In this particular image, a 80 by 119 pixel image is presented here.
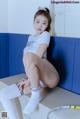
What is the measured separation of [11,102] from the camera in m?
1.40

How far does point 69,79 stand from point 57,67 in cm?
15

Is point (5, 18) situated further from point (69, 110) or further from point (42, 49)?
point (69, 110)

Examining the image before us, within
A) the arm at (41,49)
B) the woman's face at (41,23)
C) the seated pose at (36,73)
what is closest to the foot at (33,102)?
the seated pose at (36,73)

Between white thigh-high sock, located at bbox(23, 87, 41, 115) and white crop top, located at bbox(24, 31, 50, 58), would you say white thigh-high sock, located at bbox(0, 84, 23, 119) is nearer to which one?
white thigh-high sock, located at bbox(23, 87, 41, 115)

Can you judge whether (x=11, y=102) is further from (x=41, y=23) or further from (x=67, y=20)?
(x=67, y=20)

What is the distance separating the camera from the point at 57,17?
1615 millimetres

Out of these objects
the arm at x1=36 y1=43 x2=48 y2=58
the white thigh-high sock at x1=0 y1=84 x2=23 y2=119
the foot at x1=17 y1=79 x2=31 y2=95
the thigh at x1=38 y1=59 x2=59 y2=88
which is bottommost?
the white thigh-high sock at x1=0 y1=84 x2=23 y2=119

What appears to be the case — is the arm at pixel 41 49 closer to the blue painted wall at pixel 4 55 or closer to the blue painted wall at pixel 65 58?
the blue painted wall at pixel 65 58

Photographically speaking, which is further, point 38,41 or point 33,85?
point 38,41

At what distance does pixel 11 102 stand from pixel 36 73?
283 millimetres

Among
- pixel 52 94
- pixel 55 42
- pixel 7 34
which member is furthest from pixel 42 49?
pixel 7 34

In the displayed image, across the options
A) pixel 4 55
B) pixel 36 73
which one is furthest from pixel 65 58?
pixel 4 55

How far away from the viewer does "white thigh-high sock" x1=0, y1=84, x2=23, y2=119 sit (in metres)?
1.39

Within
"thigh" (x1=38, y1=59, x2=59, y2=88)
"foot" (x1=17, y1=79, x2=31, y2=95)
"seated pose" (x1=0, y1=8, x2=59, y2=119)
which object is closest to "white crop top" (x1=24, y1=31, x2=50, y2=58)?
"seated pose" (x1=0, y1=8, x2=59, y2=119)
